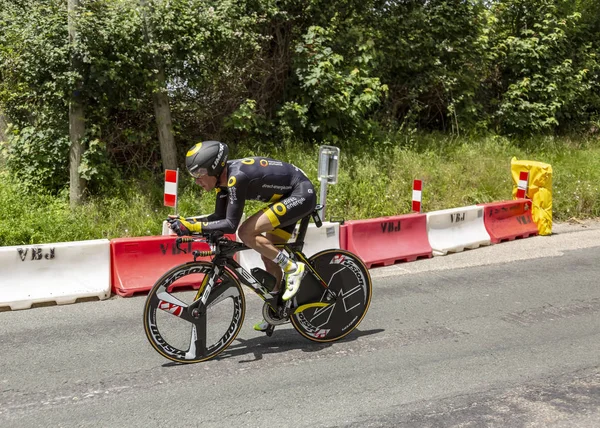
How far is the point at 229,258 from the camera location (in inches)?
222

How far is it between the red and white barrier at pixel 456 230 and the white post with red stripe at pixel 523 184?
1141 millimetres

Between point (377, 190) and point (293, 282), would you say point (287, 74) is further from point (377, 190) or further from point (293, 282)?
point (293, 282)

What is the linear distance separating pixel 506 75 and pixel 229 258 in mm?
13402

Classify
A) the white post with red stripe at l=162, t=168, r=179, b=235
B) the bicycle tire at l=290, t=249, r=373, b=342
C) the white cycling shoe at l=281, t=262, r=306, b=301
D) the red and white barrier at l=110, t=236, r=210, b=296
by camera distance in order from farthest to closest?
the white post with red stripe at l=162, t=168, r=179, b=235 < the red and white barrier at l=110, t=236, r=210, b=296 < the bicycle tire at l=290, t=249, r=373, b=342 < the white cycling shoe at l=281, t=262, r=306, b=301

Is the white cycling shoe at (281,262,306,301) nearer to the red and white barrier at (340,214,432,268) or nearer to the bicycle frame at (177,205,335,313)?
the bicycle frame at (177,205,335,313)

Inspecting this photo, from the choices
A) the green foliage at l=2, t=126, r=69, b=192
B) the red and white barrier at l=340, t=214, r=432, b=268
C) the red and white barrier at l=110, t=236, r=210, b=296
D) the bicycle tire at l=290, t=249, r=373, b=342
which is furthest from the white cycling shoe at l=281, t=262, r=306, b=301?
the green foliage at l=2, t=126, r=69, b=192

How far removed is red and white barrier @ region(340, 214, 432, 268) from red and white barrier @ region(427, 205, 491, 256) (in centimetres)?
19

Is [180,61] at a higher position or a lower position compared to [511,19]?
lower

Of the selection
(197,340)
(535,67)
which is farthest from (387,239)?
(535,67)

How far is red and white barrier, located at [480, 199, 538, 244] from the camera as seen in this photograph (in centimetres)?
1059

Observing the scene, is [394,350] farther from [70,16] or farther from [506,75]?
[506,75]

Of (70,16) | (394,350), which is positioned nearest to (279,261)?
(394,350)

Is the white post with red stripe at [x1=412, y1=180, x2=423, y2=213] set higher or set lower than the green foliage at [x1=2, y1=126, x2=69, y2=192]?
lower

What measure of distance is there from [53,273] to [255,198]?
3096mm
